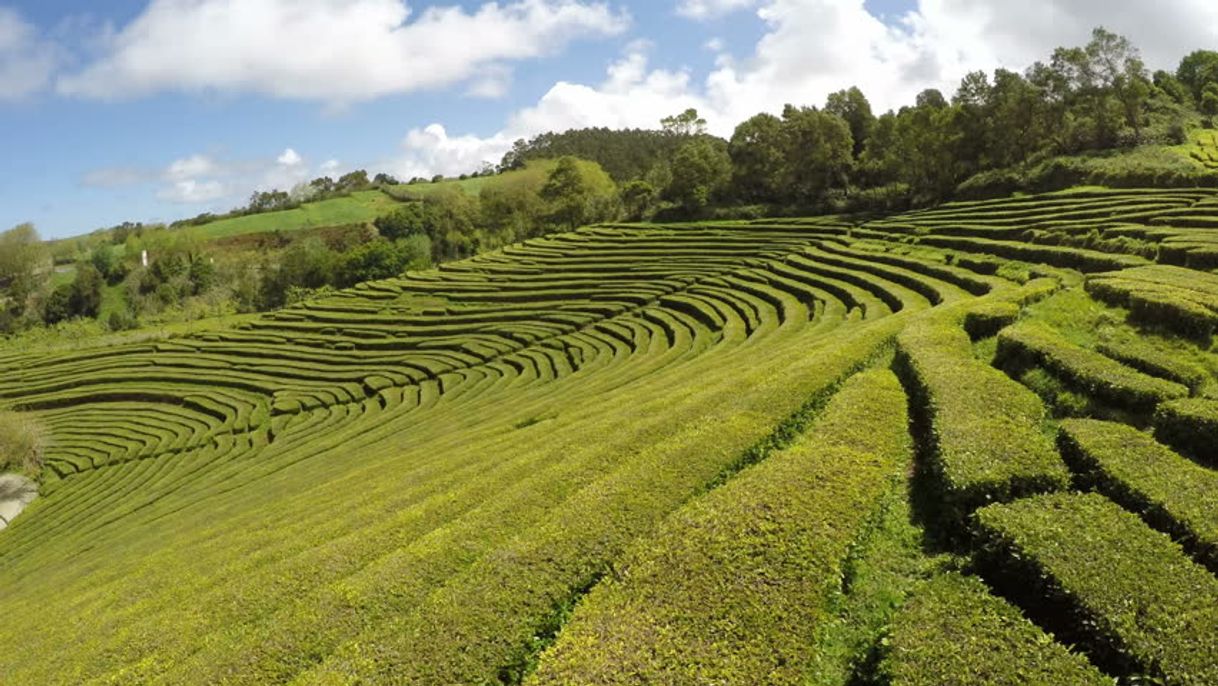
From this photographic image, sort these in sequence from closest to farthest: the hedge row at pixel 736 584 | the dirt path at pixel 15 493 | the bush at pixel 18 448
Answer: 1. the hedge row at pixel 736 584
2. the dirt path at pixel 15 493
3. the bush at pixel 18 448

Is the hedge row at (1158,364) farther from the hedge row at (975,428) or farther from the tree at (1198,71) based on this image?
the tree at (1198,71)

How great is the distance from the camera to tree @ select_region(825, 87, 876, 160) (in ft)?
261

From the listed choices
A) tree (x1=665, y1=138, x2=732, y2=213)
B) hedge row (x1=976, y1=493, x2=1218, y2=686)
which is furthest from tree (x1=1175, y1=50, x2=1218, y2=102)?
hedge row (x1=976, y1=493, x2=1218, y2=686)

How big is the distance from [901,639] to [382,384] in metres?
42.1

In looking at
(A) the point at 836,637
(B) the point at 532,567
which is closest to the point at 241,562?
(B) the point at 532,567

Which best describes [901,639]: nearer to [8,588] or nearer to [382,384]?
[8,588]

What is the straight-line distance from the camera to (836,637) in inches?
295

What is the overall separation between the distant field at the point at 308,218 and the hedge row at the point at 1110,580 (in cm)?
15196

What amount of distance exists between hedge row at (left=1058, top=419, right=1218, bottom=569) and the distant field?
151012mm

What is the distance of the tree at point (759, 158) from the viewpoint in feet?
246

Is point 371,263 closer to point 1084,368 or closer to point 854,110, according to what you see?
point 854,110

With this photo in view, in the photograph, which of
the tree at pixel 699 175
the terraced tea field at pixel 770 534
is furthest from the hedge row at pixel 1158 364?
the tree at pixel 699 175

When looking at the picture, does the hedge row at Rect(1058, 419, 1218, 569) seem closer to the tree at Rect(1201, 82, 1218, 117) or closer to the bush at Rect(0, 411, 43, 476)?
the bush at Rect(0, 411, 43, 476)

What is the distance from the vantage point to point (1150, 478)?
877 centimetres
